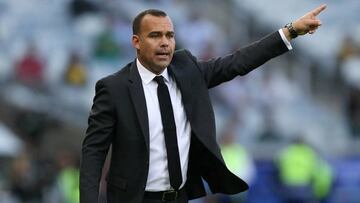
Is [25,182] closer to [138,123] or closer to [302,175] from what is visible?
[302,175]

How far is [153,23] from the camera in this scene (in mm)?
5406

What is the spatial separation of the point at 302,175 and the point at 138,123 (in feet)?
26.5

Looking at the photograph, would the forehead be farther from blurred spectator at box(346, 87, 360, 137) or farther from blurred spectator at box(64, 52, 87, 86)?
blurred spectator at box(346, 87, 360, 137)

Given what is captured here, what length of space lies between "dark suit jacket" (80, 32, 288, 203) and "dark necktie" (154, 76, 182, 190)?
0.08 meters

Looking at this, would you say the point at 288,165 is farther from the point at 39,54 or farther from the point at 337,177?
the point at 39,54

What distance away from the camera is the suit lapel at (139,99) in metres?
5.42

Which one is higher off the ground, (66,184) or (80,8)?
(80,8)

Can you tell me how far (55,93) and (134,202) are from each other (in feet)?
29.8

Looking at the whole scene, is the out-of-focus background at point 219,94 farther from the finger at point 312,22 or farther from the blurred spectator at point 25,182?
the finger at point 312,22

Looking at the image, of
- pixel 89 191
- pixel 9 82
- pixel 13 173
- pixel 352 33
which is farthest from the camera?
pixel 352 33

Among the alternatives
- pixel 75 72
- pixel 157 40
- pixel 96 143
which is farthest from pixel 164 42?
pixel 75 72

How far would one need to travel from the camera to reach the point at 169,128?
17.9ft

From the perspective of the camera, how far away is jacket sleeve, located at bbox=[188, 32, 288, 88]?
5.47 m

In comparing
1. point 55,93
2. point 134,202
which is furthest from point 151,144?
point 55,93
